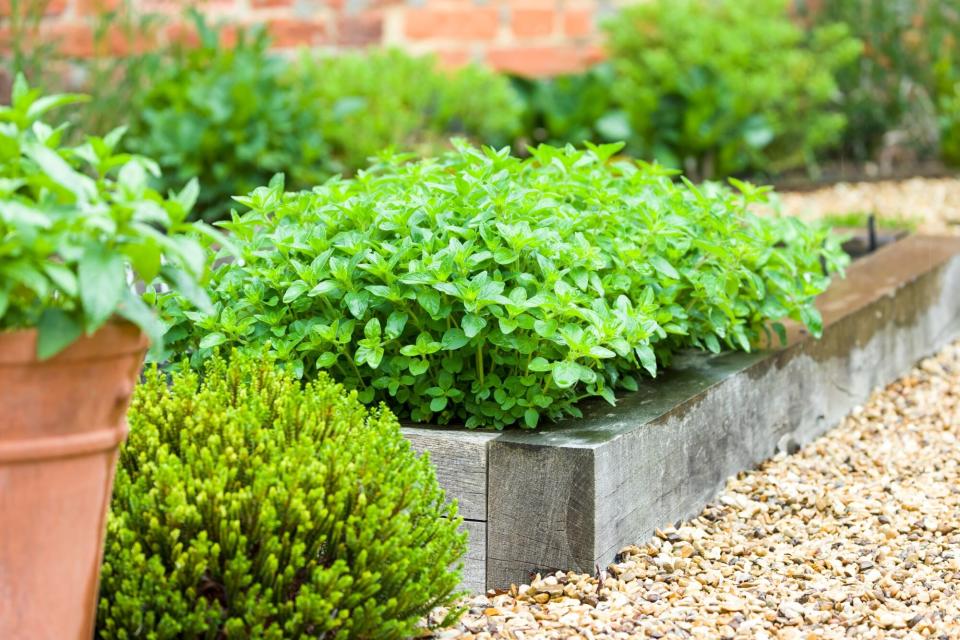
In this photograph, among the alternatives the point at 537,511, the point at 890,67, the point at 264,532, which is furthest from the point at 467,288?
the point at 890,67

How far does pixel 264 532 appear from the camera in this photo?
6.44 feet

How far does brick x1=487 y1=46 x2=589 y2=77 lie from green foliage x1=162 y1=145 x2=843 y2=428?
5.02 meters

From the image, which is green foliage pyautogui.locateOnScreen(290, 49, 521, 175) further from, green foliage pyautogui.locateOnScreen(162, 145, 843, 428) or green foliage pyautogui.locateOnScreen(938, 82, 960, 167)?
green foliage pyautogui.locateOnScreen(162, 145, 843, 428)

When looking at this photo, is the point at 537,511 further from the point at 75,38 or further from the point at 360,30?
the point at 75,38

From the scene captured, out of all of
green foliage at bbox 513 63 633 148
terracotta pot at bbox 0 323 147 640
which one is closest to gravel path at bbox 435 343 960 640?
terracotta pot at bbox 0 323 147 640

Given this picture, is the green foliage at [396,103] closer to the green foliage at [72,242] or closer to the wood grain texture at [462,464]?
the wood grain texture at [462,464]

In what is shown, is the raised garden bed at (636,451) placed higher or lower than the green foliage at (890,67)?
lower

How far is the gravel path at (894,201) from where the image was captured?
6535 millimetres

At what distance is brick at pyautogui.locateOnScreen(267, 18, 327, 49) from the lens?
25.8 ft

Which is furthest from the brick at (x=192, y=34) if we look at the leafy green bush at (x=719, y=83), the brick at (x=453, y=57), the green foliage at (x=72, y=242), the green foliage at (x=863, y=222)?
the green foliage at (x=72, y=242)

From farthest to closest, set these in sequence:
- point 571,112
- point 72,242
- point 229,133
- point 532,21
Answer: point 532,21 → point 571,112 → point 229,133 → point 72,242

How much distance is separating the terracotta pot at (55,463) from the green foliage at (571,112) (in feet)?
19.2

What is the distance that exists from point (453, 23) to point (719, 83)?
1633mm

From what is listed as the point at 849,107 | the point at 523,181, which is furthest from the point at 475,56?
the point at 523,181
